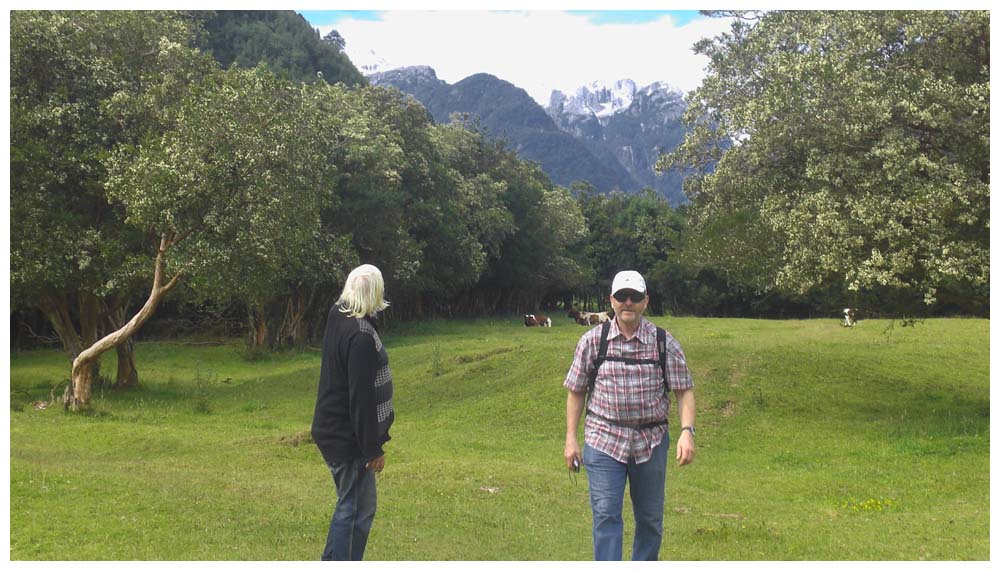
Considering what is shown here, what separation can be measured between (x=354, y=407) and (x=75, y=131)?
61.6 ft

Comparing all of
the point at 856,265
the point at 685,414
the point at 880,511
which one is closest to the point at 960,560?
the point at 880,511

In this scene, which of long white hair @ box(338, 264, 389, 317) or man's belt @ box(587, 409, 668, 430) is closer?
man's belt @ box(587, 409, 668, 430)

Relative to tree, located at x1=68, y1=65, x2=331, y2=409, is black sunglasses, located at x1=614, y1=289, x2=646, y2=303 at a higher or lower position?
lower

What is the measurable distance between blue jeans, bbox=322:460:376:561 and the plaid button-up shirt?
1.86 meters

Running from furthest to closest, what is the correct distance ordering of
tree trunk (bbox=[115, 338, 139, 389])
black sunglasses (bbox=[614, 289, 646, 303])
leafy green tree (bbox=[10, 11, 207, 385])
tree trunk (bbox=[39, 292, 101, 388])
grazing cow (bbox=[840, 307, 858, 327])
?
grazing cow (bbox=[840, 307, 858, 327]) → tree trunk (bbox=[115, 338, 139, 389]) → tree trunk (bbox=[39, 292, 101, 388]) → leafy green tree (bbox=[10, 11, 207, 385]) → black sunglasses (bbox=[614, 289, 646, 303])

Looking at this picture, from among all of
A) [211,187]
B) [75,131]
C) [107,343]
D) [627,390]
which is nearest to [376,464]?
[627,390]

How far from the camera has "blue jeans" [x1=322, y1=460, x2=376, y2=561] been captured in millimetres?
7773

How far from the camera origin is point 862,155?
1947 centimetres

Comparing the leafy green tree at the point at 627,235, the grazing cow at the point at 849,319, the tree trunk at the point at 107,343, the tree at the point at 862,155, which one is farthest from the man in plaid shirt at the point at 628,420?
the leafy green tree at the point at 627,235

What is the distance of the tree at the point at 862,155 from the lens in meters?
17.9

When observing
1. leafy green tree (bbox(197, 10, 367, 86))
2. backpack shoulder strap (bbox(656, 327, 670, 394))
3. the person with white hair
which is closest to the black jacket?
the person with white hair

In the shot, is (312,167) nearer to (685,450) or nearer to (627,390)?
(627,390)

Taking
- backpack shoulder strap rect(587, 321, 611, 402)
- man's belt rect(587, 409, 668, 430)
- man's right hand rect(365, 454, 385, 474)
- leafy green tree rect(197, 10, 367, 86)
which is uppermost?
leafy green tree rect(197, 10, 367, 86)

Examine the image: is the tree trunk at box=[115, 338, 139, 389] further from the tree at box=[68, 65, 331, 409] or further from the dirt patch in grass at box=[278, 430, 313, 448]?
the dirt patch in grass at box=[278, 430, 313, 448]
